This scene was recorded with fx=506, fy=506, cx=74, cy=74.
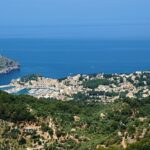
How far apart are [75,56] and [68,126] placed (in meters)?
85.6

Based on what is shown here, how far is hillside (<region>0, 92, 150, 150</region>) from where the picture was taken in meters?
18.0

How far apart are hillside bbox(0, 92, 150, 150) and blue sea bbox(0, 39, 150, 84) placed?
158ft

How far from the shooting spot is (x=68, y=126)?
2058 centimetres

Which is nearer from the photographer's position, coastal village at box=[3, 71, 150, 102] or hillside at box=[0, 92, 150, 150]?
hillside at box=[0, 92, 150, 150]

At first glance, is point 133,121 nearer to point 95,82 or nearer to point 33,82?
point 95,82

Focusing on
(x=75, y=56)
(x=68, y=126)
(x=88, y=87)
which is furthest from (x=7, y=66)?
(x=68, y=126)

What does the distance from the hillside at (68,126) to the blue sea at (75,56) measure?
Answer: 48.3 metres

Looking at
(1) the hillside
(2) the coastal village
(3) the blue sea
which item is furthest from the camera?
(3) the blue sea

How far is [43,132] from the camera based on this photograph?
19.5 metres

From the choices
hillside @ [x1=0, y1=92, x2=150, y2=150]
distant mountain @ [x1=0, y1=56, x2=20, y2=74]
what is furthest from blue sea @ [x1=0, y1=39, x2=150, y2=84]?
hillside @ [x1=0, y1=92, x2=150, y2=150]

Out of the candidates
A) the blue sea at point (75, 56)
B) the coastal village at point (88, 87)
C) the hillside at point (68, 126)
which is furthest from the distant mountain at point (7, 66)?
the hillside at point (68, 126)

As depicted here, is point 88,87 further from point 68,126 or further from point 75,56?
point 75,56

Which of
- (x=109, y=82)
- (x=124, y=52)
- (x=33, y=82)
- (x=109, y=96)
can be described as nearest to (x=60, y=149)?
(x=109, y=96)

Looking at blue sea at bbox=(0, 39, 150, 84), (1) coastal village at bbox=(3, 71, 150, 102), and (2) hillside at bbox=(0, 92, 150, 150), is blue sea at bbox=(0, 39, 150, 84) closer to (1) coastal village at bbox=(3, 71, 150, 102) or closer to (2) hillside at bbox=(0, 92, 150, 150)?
(1) coastal village at bbox=(3, 71, 150, 102)
